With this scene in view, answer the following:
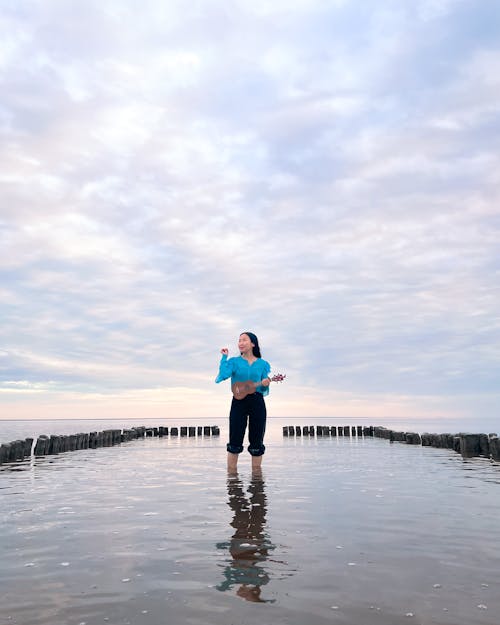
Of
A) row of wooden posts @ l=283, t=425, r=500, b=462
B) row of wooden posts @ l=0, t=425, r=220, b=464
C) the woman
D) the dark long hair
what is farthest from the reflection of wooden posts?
row of wooden posts @ l=0, t=425, r=220, b=464

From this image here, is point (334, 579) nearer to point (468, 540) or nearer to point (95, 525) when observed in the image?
point (468, 540)

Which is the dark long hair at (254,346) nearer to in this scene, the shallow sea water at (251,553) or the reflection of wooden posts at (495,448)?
the shallow sea water at (251,553)

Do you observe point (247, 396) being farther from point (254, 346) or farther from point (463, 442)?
point (463, 442)

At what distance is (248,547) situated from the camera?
5.47m

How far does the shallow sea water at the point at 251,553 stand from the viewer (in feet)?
12.4

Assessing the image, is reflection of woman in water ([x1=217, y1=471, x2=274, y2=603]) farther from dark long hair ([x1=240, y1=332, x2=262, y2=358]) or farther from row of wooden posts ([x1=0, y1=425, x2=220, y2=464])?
row of wooden posts ([x1=0, y1=425, x2=220, y2=464])

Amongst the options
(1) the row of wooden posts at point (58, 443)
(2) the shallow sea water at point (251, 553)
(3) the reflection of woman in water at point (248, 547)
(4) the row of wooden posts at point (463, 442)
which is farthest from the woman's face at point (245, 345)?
(1) the row of wooden posts at point (58, 443)

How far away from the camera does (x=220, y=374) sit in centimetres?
1177

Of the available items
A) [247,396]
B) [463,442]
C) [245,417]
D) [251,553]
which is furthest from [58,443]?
[251,553]

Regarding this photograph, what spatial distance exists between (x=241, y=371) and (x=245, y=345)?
61cm

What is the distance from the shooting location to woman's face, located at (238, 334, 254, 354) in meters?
12.2

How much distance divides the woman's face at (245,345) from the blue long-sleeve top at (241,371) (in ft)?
0.69

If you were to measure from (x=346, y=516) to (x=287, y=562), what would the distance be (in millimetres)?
2458

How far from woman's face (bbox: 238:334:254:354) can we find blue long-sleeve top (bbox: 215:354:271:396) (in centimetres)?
21
